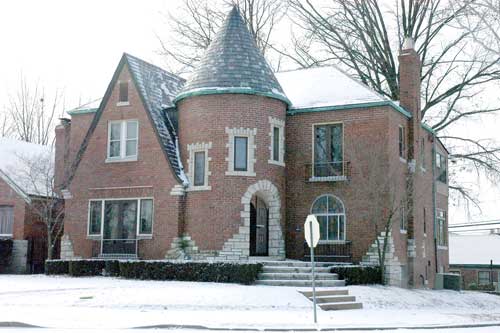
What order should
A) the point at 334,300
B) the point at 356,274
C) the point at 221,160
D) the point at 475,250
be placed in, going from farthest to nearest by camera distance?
1. the point at 475,250
2. the point at 221,160
3. the point at 356,274
4. the point at 334,300

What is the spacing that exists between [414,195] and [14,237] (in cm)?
1898

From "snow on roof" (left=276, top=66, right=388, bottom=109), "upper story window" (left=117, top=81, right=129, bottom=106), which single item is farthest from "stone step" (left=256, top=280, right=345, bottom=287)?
"upper story window" (left=117, top=81, right=129, bottom=106)

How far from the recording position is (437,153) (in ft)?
115

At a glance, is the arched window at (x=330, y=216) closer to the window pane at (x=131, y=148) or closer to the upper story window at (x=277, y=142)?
the upper story window at (x=277, y=142)

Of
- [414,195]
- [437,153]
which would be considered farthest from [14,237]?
[437,153]

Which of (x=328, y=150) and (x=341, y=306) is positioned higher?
(x=328, y=150)

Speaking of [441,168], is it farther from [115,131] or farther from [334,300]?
[334,300]

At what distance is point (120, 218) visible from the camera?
28.1 metres

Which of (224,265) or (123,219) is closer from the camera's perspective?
(224,265)

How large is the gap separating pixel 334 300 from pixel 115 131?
13000mm

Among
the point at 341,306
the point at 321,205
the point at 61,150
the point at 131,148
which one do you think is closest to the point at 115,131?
the point at 131,148

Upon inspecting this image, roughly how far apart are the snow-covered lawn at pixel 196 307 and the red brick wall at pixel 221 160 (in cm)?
370

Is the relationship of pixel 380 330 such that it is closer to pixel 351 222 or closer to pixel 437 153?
pixel 351 222

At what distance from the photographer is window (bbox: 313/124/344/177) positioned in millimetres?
27562
